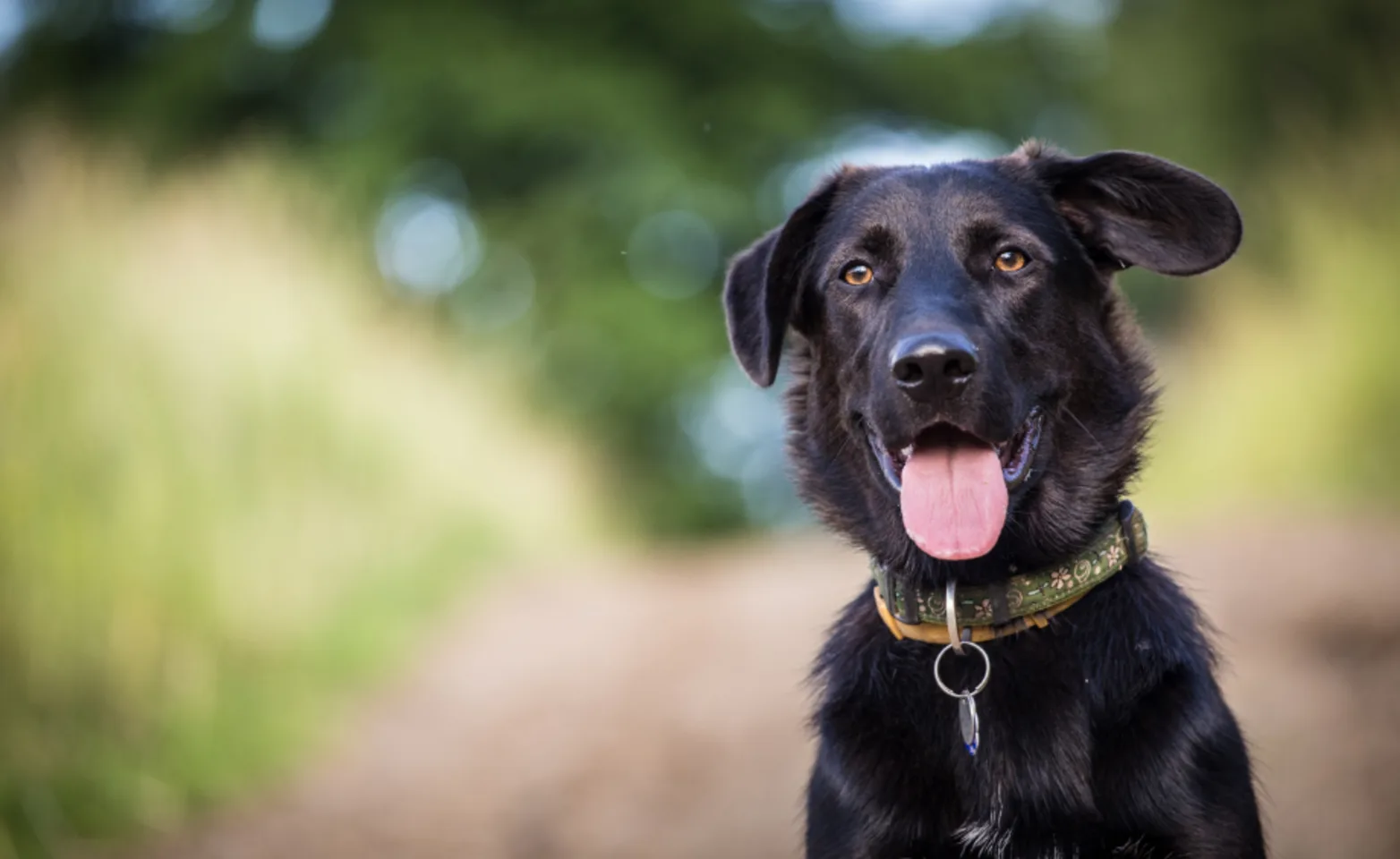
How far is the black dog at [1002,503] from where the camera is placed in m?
2.43

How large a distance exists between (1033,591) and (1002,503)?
0.70 feet

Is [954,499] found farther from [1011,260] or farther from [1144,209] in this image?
[1144,209]

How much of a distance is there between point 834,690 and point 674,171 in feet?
40.1

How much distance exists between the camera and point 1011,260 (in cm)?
286

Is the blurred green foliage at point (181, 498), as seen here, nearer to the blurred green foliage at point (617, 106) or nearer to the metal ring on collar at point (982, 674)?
the metal ring on collar at point (982, 674)

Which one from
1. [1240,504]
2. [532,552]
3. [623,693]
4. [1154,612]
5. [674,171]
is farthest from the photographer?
[674,171]

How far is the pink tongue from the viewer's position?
2.53 m

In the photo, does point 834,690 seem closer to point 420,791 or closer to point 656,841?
point 656,841

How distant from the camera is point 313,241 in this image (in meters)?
8.34

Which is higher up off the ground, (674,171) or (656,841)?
(674,171)

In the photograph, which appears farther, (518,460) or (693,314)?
(693,314)

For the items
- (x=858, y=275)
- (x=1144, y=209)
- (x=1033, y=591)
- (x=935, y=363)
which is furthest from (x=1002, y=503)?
(x=1144, y=209)

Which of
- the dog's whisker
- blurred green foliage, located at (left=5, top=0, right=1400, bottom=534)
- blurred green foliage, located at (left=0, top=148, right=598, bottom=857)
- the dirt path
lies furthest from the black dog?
blurred green foliage, located at (left=5, top=0, right=1400, bottom=534)

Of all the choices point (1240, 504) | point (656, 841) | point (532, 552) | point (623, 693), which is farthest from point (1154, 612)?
point (532, 552)
